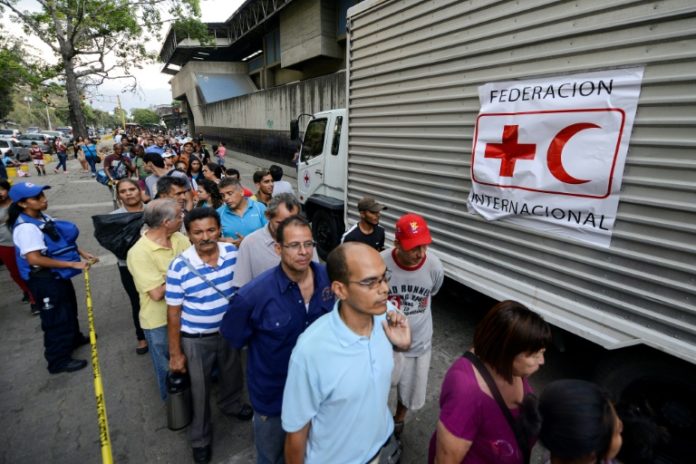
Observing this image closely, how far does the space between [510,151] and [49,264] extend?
13.4 feet

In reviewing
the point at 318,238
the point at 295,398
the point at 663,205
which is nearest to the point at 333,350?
the point at 295,398

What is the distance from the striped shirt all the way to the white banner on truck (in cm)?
220

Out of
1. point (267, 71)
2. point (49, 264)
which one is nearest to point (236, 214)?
point (49, 264)

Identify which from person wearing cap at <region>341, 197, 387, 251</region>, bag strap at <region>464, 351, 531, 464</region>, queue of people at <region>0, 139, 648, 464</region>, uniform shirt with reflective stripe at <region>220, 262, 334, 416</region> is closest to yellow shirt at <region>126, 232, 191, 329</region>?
queue of people at <region>0, 139, 648, 464</region>

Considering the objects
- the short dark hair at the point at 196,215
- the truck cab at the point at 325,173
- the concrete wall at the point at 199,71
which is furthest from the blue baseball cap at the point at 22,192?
the concrete wall at the point at 199,71

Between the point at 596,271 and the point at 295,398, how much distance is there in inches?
84.9

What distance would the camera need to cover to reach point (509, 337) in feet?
4.24

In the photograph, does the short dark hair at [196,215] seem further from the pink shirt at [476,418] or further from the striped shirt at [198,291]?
the pink shirt at [476,418]

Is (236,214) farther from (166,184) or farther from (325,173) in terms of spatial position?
(325,173)

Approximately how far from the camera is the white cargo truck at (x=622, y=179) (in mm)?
1874

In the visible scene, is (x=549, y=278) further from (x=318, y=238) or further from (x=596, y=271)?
(x=318, y=238)

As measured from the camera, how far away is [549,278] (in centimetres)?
250

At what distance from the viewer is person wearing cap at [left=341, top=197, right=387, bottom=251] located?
3479 mm

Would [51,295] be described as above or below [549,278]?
below
